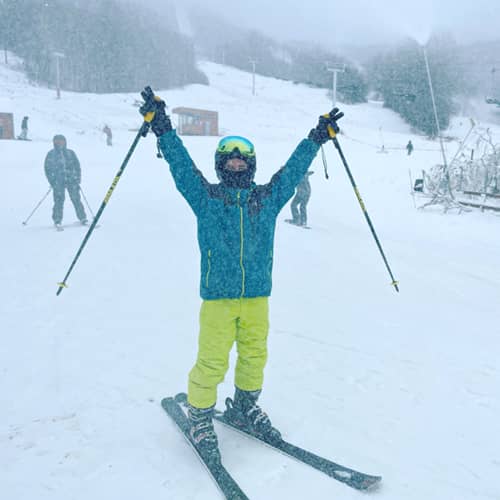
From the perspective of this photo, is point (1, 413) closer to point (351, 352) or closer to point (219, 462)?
point (219, 462)

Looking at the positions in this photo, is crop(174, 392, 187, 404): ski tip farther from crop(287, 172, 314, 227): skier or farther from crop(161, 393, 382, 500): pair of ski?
crop(287, 172, 314, 227): skier

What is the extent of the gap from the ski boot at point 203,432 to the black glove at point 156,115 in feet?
5.51

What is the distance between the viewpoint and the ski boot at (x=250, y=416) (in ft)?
9.98

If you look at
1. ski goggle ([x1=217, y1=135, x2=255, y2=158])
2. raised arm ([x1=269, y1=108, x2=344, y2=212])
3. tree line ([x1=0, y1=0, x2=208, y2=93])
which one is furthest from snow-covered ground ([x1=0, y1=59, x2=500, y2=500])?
tree line ([x1=0, y1=0, x2=208, y2=93])

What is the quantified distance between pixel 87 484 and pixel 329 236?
827 centimetres

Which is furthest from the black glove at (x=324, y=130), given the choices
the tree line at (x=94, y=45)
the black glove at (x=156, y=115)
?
the tree line at (x=94, y=45)

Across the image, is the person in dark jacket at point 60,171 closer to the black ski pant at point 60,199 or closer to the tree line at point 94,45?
the black ski pant at point 60,199

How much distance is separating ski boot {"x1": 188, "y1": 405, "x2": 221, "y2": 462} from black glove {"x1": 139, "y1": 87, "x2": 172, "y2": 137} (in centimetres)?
168

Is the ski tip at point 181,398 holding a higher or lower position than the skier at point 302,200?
lower

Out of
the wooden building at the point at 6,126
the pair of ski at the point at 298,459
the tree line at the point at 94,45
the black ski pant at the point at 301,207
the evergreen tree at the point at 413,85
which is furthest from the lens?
the tree line at the point at 94,45

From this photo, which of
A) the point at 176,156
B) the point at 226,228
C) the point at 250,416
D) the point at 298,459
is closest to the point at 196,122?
the point at 176,156

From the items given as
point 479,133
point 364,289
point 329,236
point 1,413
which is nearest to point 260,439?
point 1,413

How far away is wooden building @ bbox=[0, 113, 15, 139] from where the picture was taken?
32.2 m

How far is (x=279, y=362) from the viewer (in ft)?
14.0
